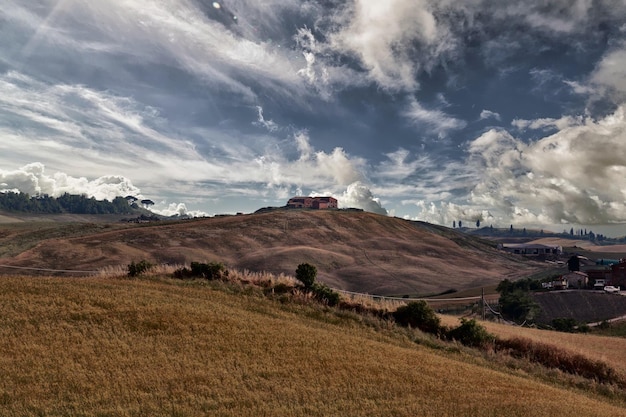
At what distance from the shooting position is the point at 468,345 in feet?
76.5

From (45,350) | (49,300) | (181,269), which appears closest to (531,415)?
(45,350)

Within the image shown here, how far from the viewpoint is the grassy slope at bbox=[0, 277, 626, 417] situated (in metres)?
11.4

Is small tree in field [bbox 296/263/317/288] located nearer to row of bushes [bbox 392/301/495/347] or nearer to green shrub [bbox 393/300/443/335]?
row of bushes [bbox 392/301/495/347]

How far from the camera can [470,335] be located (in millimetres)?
23922

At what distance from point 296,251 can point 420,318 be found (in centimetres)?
7804

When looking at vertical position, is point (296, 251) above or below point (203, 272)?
below

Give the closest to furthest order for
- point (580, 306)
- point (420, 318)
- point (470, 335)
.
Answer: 1. point (470, 335)
2. point (420, 318)
3. point (580, 306)

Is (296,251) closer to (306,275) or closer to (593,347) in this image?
(306,275)

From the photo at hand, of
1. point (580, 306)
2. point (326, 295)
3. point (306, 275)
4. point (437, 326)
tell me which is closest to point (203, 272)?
point (306, 275)

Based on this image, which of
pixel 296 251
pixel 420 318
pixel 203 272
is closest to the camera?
pixel 420 318

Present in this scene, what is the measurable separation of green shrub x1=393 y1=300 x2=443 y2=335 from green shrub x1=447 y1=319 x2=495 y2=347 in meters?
0.99

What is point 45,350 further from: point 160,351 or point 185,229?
point 185,229

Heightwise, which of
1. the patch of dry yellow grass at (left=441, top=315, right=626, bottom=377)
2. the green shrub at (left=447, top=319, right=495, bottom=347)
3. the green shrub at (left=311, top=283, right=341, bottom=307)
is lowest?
the patch of dry yellow grass at (left=441, top=315, right=626, bottom=377)

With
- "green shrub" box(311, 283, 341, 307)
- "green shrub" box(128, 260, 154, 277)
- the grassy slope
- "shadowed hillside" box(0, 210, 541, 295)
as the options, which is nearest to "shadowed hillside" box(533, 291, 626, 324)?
"shadowed hillside" box(0, 210, 541, 295)
